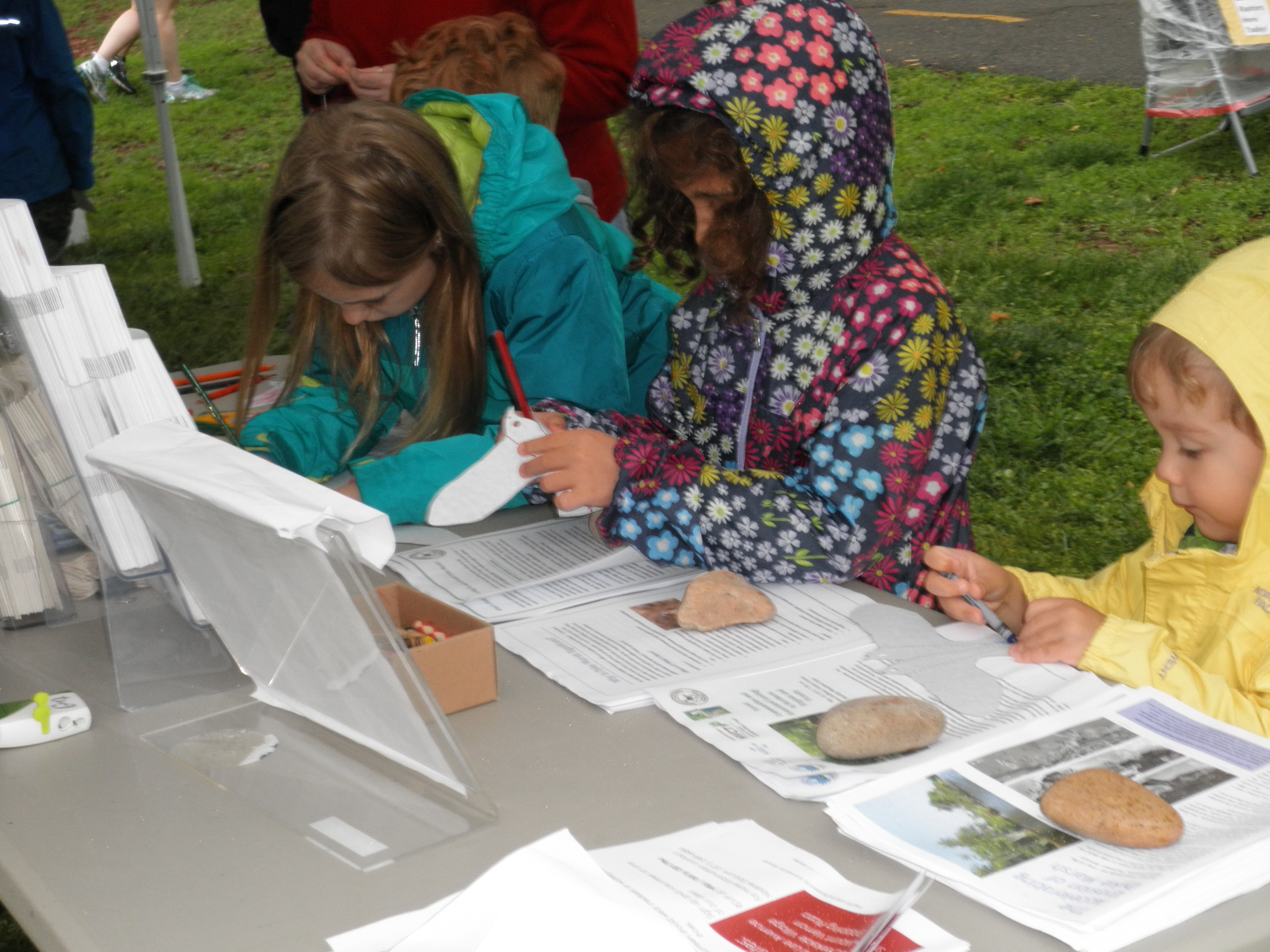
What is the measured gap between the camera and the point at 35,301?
1127 millimetres

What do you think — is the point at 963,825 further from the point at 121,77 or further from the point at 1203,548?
the point at 121,77

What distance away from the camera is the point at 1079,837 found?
896 millimetres

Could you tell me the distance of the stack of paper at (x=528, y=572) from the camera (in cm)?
134

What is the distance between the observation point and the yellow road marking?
8.04m

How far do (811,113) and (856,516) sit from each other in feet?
1.52

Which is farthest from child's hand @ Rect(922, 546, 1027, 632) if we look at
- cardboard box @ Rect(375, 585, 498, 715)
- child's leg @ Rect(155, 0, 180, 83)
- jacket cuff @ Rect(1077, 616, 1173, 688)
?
child's leg @ Rect(155, 0, 180, 83)

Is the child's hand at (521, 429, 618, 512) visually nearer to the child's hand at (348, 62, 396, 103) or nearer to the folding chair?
the child's hand at (348, 62, 396, 103)

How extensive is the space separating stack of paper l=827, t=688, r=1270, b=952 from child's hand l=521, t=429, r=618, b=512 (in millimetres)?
578

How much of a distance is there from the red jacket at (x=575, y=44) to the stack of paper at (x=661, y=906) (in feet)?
5.61

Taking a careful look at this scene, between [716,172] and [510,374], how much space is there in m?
0.37

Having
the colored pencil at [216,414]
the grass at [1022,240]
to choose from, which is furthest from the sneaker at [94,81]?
the colored pencil at [216,414]

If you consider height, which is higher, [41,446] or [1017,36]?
[1017,36]

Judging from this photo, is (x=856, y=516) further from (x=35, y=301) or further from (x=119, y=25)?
(x=119, y=25)

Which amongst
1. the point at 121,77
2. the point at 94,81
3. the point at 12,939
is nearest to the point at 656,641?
the point at 12,939
